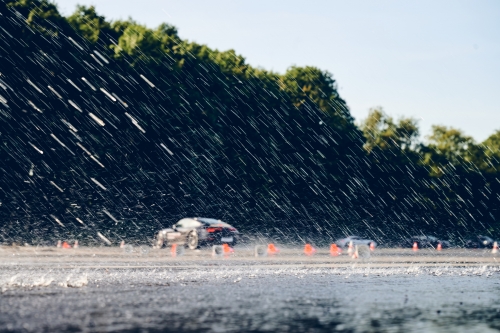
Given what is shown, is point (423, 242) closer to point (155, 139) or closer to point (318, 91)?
point (318, 91)

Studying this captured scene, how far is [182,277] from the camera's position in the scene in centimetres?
1603

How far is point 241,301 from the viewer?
11.4 meters

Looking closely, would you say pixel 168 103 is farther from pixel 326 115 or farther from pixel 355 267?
pixel 355 267

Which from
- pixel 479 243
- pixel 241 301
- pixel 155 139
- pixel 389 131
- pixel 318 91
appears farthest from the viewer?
pixel 389 131

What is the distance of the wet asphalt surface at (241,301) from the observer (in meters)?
8.83

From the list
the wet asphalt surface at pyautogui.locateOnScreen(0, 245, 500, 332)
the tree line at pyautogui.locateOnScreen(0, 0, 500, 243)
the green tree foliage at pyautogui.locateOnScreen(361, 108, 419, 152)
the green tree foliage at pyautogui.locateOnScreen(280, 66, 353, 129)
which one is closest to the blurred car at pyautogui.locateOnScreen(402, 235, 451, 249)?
the tree line at pyautogui.locateOnScreen(0, 0, 500, 243)

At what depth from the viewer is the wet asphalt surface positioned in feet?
29.0

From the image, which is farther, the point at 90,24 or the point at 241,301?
the point at 90,24

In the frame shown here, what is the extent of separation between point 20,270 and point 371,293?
8550mm

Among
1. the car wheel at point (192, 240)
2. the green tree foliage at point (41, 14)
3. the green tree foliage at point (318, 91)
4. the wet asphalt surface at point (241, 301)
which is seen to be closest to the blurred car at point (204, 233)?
the car wheel at point (192, 240)

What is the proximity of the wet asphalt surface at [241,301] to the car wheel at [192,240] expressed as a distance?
12677 mm

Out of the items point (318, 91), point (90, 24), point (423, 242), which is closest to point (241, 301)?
point (90, 24)

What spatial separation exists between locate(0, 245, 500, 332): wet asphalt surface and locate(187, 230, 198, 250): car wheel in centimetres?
1268

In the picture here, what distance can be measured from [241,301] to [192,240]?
20.3m
